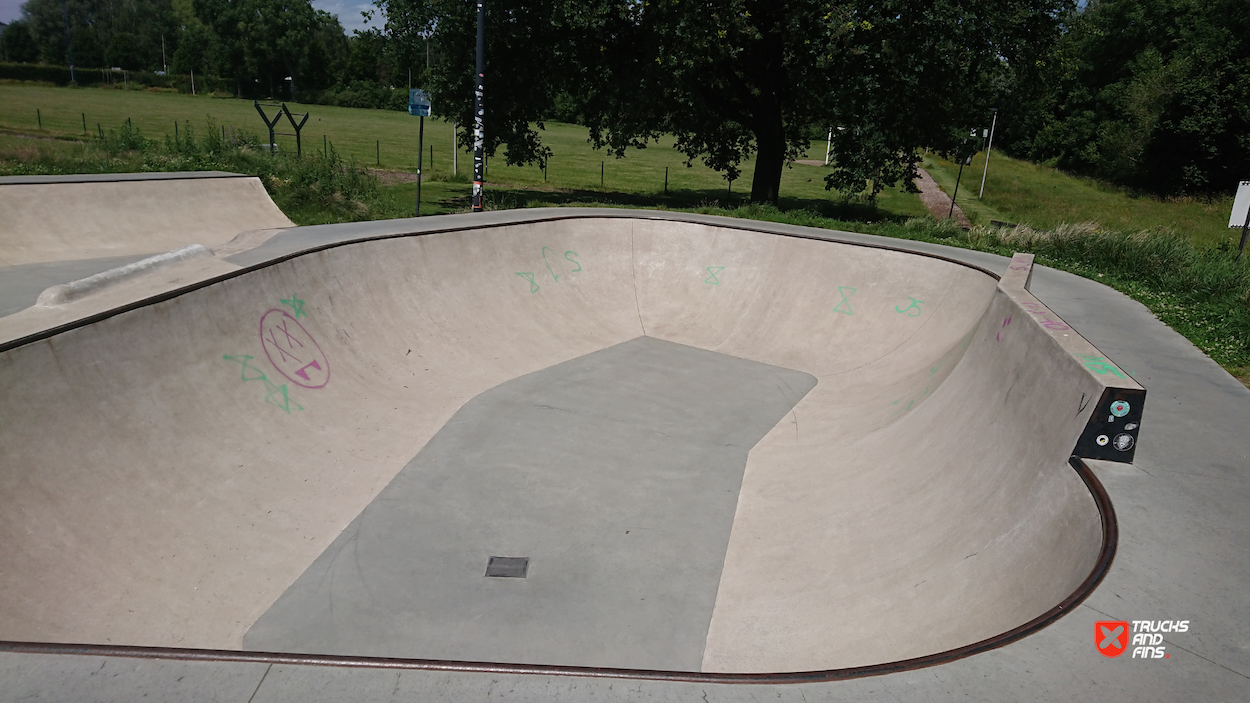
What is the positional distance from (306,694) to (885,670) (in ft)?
8.24

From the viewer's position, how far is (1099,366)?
16.9ft

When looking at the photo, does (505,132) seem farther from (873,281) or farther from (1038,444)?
(1038,444)

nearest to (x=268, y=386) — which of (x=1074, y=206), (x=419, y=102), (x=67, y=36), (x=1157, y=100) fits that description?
(x=419, y=102)

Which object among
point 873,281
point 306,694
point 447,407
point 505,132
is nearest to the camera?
point 306,694

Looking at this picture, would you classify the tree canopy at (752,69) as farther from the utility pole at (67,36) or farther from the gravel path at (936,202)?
the utility pole at (67,36)

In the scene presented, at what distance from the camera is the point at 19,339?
5.12 metres

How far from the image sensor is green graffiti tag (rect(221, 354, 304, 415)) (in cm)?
722

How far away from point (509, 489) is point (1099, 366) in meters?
5.19

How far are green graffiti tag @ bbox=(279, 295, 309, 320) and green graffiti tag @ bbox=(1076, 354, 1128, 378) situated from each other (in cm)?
795

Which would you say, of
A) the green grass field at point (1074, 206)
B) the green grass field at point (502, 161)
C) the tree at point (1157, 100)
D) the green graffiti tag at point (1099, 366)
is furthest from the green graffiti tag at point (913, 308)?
Result: the tree at point (1157, 100)

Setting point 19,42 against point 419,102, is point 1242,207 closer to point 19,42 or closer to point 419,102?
point 419,102

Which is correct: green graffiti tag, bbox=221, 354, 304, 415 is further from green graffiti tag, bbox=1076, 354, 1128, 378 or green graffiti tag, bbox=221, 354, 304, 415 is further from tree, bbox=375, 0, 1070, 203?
tree, bbox=375, 0, 1070, 203

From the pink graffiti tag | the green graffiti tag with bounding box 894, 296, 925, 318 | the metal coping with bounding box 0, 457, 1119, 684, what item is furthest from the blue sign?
the metal coping with bounding box 0, 457, 1119, 684

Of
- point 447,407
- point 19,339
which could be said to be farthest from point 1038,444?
point 19,339
